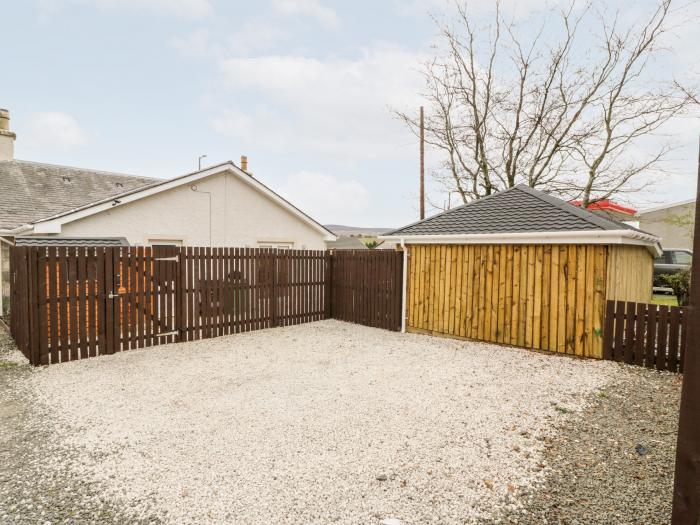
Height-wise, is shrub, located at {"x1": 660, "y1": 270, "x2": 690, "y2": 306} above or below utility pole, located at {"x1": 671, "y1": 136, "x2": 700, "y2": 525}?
below

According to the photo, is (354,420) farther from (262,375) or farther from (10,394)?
(10,394)

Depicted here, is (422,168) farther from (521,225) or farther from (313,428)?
(313,428)

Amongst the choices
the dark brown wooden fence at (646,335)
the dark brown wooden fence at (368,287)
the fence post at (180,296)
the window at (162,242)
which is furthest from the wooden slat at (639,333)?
the window at (162,242)

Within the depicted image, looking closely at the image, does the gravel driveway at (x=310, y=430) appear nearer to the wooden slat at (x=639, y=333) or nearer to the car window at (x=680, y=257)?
the wooden slat at (x=639, y=333)

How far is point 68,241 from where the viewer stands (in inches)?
371

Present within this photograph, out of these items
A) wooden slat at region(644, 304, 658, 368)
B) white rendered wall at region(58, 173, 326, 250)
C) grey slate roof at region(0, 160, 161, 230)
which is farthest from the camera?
grey slate roof at region(0, 160, 161, 230)

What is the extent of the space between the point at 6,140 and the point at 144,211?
9.90 metres

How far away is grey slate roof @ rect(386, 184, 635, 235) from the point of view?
7.78 metres

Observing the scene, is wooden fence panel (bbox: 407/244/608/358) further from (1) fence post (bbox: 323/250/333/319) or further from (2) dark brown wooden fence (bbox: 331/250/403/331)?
(1) fence post (bbox: 323/250/333/319)

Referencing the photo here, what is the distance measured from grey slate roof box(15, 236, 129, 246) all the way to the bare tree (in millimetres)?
16770

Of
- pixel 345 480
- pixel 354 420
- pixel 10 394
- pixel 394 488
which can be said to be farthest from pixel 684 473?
pixel 10 394

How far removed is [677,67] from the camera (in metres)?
14.4

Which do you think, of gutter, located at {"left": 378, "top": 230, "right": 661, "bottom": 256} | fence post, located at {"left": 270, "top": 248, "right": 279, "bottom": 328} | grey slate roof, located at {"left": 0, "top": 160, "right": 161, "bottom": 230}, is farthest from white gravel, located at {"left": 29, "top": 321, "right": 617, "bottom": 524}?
grey slate roof, located at {"left": 0, "top": 160, "right": 161, "bottom": 230}

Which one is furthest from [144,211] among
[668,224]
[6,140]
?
[668,224]
